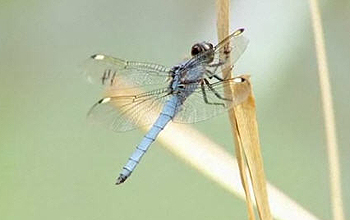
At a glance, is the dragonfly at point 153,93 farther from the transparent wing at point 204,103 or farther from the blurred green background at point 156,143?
the blurred green background at point 156,143

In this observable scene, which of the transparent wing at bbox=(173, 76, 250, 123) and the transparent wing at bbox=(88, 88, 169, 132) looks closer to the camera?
the transparent wing at bbox=(173, 76, 250, 123)

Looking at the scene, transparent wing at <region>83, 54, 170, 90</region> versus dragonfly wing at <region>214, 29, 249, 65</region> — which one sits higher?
dragonfly wing at <region>214, 29, 249, 65</region>

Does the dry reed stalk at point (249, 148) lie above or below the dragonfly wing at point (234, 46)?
below

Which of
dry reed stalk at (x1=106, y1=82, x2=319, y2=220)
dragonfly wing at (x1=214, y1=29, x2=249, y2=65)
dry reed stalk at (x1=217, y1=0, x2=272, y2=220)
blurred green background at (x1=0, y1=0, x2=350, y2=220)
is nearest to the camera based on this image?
dry reed stalk at (x1=217, y1=0, x2=272, y2=220)

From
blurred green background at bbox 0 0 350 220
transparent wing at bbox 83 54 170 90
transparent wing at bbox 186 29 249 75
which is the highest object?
transparent wing at bbox 186 29 249 75

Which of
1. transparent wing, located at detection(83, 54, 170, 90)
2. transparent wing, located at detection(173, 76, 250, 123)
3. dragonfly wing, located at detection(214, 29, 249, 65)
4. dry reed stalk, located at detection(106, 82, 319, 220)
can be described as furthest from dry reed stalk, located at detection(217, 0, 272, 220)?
transparent wing, located at detection(83, 54, 170, 90)

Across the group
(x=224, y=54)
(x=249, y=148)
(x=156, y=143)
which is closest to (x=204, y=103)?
(x=224, y=54)

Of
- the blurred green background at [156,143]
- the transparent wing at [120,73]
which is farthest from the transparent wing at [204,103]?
the blurred green background at [156,143]

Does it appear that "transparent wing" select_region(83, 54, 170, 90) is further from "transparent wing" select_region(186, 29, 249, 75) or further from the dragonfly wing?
the dragonfly wing
